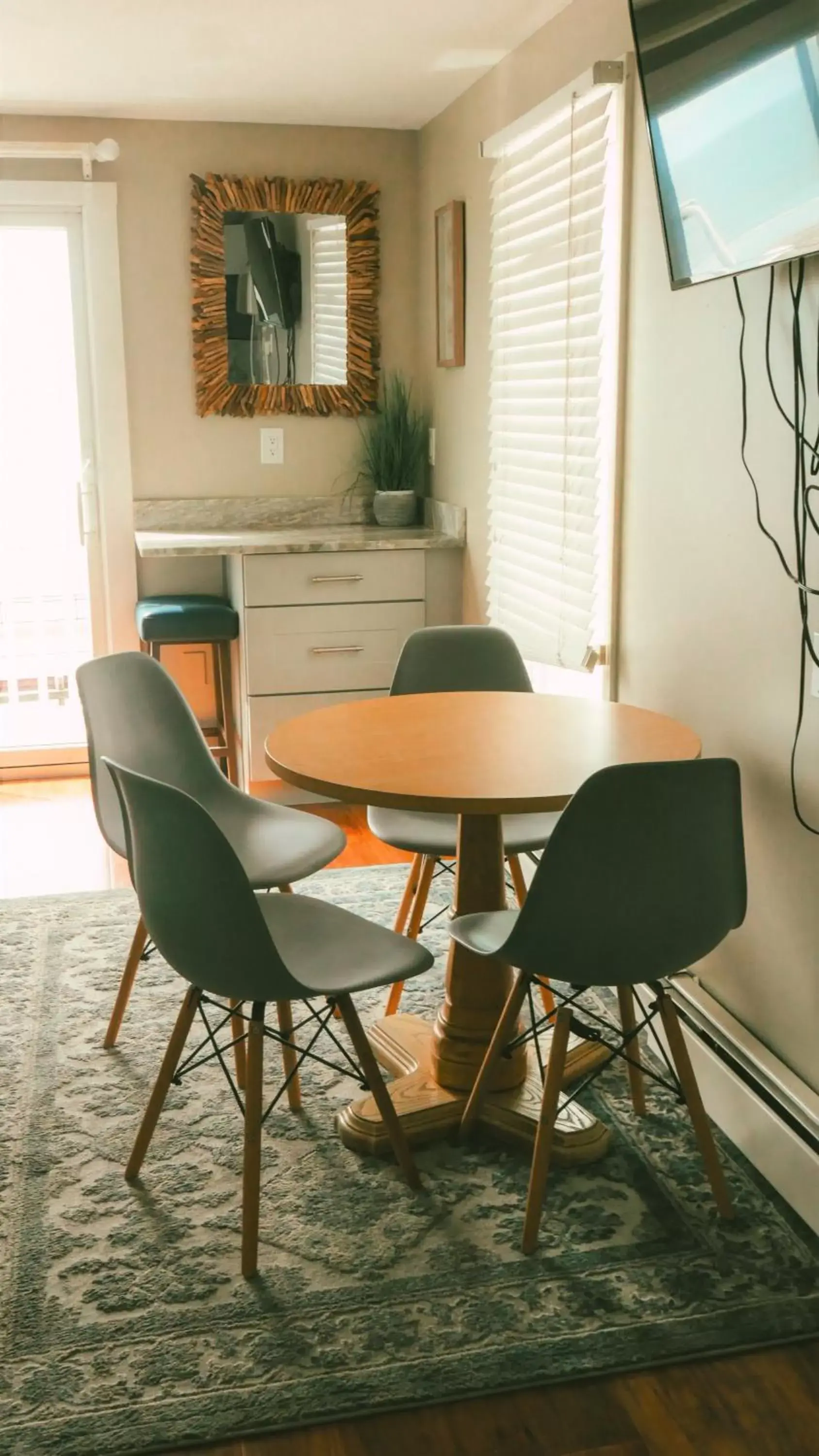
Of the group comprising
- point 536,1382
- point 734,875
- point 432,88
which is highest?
point 432,88

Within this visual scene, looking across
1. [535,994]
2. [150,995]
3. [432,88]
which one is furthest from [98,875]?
[432,88]

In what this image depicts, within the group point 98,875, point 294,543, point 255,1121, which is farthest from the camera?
point 294,543

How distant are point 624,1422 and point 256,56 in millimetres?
3393

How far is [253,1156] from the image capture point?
200cm

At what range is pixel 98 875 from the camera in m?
3.79

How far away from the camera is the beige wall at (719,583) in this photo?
7.34 feet

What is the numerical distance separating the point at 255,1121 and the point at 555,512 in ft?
6.22

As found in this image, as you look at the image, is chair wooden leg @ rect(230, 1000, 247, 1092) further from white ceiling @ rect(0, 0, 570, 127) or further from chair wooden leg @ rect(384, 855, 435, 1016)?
white ceiling @ rect(0, 0, 570, 127)

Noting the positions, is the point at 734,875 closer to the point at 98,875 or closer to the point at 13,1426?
the point at 13,1426

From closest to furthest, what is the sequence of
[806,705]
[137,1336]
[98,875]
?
Answer: [137,1336] → [806,705] → [98,875]

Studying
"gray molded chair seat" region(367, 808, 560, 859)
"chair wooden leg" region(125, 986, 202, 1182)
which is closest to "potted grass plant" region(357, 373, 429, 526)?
"gray molded chair seat" region(367, 808, 560, 859)

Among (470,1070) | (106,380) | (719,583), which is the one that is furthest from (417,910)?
(106,380)

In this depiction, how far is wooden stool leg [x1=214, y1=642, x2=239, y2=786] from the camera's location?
175 inches

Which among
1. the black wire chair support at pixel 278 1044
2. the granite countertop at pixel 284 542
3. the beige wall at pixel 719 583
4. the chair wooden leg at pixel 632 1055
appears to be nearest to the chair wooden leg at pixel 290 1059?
the black wire chair support at pixel 278 1044
